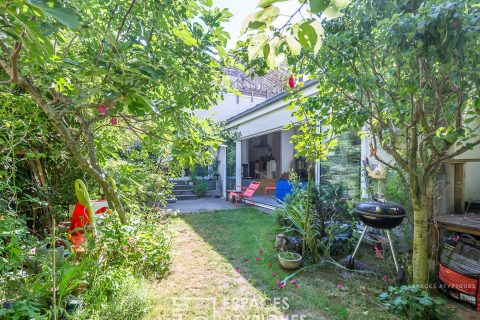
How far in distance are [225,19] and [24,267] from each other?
8.83 feet

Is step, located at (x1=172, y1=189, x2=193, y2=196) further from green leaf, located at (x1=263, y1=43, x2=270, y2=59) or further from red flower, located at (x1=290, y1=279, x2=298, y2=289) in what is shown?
green leaf, located at (x1=263, y1=43, x2=270, y2=59)

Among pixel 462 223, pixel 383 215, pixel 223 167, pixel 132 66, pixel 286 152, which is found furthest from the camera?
pixel 223 167

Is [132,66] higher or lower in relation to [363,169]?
higher

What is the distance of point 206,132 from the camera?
2.70 m

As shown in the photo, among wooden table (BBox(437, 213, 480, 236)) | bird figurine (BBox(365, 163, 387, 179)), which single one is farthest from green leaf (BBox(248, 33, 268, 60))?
wooden table (BBox(437, 213, 480, 236))

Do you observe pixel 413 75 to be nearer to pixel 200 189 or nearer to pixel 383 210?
pixel 383 210

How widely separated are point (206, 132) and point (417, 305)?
100 inches

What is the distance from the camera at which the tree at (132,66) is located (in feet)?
4.49

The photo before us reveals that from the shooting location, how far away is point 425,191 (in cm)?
223

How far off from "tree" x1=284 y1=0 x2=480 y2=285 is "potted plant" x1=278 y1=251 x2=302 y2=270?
51.4 inches

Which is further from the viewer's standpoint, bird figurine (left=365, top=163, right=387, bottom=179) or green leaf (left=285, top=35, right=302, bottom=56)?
bird figurine (left=365, top=163, right=387, bottom=179)

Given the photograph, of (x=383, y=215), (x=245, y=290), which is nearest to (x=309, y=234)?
(x=383, y=215)

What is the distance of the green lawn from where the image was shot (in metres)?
2.38

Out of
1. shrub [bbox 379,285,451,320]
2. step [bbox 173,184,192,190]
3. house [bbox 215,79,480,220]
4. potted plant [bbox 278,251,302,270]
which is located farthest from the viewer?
step [bbox 173,184,192,190]
